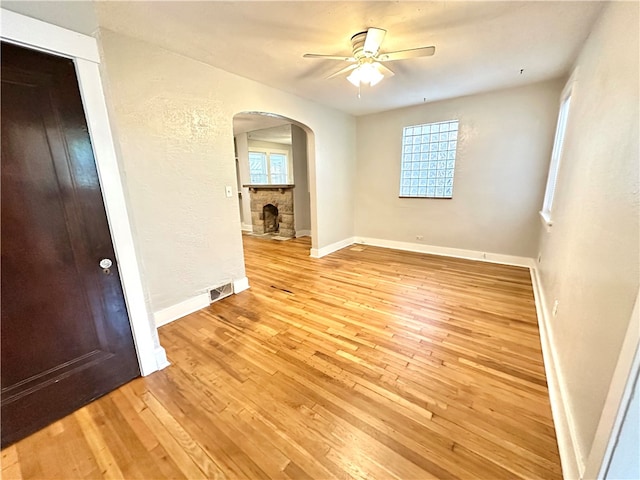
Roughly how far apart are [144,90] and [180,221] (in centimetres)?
115

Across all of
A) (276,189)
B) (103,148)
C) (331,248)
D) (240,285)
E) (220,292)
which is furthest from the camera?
(276,189)

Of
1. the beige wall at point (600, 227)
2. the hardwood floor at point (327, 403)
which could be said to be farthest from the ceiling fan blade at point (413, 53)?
the hardwood floor at point (327, 403)

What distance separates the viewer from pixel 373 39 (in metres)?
1.92

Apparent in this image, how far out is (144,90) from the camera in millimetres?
2180

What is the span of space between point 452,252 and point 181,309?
13.7 feet

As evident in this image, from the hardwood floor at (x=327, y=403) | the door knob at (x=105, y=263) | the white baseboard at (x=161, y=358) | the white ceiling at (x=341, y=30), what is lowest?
the hardwood floor at (x=327, y=403)

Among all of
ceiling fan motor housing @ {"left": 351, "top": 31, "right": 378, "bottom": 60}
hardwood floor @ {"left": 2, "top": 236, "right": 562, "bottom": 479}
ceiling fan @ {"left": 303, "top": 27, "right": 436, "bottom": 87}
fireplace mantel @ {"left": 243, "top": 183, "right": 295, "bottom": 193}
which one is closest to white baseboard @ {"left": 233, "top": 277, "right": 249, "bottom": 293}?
hardwood floor @ {"left": 2, "top": 236, "right": 562, "bottom": 479}

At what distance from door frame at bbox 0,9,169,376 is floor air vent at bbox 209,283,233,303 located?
3.39 ft

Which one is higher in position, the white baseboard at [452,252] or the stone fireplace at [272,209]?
the stone fireplace at [272,209]

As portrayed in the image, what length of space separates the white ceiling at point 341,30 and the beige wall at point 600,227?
17.6 inches

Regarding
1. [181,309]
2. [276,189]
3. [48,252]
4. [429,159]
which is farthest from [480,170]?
[48,252]

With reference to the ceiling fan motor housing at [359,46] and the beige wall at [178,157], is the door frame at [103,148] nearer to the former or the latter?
the beige wall at [178,157]

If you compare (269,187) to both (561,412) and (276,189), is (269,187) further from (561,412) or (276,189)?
(561,412)

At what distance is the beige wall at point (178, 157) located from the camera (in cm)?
212
